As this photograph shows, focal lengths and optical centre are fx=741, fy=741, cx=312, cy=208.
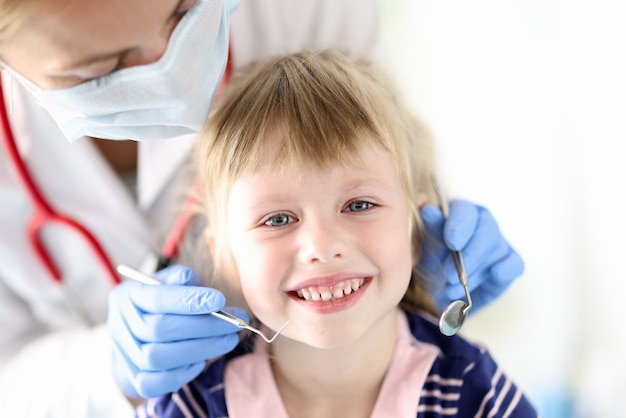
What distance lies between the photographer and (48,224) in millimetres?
1475

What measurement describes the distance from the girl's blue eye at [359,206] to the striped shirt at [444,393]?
0.30 meters

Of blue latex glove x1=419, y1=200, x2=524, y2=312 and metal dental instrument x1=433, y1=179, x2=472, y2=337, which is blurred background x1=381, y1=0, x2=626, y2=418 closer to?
blue latex glove x1=419, y1=200, x2=524, y2=312

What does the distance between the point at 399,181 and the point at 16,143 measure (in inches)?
31.4

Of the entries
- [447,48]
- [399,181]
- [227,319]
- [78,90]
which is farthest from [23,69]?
[447,48]

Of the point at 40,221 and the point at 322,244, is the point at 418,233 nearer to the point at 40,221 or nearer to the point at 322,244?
the point at 322,244

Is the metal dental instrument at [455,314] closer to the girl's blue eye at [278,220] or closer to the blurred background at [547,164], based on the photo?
the girl's blue eye at [278,220]

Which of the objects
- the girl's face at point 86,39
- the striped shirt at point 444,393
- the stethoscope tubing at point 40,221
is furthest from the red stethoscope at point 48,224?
the girl's face at point 86,39

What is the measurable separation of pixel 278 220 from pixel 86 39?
1.19 feet

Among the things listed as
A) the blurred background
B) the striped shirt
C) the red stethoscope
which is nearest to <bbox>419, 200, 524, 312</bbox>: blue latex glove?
the striped shirt

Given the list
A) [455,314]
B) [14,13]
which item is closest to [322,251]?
[455,314]

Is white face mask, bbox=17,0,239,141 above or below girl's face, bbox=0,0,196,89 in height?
below

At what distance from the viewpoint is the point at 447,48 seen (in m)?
1.82

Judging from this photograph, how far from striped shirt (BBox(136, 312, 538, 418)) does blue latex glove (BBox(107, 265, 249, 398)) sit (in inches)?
2.2

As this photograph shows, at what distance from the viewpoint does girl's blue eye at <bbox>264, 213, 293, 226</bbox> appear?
1.07 metres
